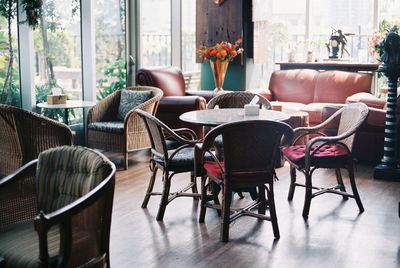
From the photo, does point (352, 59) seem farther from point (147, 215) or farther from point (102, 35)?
point (147, 215)

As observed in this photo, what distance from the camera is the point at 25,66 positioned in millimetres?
6344

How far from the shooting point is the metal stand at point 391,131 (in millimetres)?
5773

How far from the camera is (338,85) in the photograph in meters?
7.83

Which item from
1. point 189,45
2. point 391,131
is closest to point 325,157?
point 391,131

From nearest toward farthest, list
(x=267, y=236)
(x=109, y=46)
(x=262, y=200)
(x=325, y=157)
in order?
(x=267, y=236), (x=262, y=200), (x=325, y=157), (x=109, y=46)

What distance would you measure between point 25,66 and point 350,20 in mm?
4986

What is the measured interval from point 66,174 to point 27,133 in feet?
7.77

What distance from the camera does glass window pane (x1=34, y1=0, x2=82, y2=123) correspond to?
659 cm

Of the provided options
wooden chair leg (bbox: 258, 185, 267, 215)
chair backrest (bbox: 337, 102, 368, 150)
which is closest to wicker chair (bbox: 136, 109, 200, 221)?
wooden chair leg (bbox: 258, 185, 267, 215)

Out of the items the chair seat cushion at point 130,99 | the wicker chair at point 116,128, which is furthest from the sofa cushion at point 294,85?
the chair seat cushion at point 130,99

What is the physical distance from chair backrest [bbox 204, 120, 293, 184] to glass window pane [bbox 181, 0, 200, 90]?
4665 mm

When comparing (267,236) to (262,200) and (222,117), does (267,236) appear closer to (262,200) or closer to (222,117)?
(262,200)

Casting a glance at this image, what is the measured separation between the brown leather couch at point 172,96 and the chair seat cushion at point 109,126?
631mm

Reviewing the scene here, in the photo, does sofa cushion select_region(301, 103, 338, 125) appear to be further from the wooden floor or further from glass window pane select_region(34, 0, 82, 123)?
glass window pane select_region(34, 0, 82, 123)
